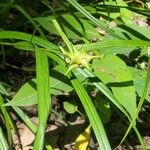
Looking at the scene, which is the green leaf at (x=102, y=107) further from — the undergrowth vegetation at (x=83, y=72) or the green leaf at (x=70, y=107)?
the green leaf at (x=70, y=107)

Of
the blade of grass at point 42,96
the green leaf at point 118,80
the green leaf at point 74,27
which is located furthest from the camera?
the green leaf at point 74,27

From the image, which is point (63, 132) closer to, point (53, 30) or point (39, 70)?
point (53, 30)

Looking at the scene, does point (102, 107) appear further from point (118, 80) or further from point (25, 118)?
point (118, 80)

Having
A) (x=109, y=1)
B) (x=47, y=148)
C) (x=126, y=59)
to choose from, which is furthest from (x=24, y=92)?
(x=109, y=1)

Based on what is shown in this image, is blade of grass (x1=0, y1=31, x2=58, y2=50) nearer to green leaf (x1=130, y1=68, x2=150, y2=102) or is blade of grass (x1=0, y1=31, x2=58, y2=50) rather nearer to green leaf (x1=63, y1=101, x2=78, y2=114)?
green leaf (x1=130, y1=68, x2=150, y2=102)

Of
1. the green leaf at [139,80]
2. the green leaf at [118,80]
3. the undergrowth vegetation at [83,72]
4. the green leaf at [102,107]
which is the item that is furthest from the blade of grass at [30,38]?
the green leaf at [102,107]
